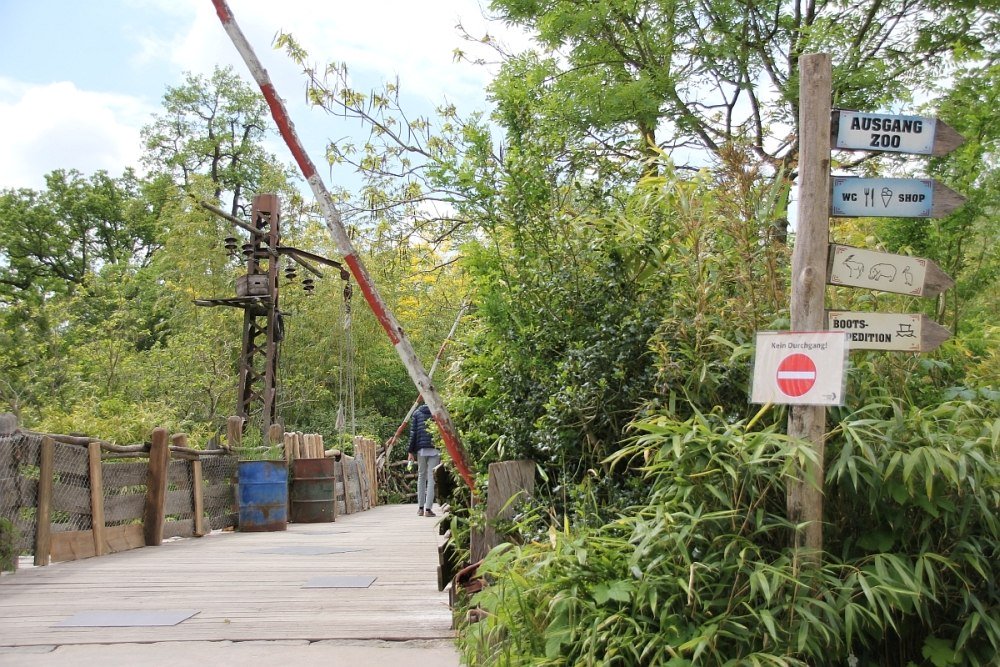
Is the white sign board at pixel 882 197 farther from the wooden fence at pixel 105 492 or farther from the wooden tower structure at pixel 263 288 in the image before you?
the wooden tower structure at pixel 263 288

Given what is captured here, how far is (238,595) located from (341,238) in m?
2.58

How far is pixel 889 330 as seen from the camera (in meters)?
3.49

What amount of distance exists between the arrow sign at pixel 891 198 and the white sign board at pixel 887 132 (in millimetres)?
141

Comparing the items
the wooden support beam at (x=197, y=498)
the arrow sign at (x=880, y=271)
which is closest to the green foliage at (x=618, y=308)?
the arrow sign at (x=880, y=271)

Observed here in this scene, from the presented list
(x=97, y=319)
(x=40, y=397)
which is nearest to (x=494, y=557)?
(x=40, y=397)

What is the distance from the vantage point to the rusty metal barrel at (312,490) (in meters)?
14.2

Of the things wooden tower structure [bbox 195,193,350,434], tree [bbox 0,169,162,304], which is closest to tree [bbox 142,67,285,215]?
tree [bbox 0,169,162,304]

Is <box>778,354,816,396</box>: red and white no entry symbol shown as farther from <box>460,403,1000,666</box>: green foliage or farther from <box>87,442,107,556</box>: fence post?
<box>87,442,107,556</box>: fence post

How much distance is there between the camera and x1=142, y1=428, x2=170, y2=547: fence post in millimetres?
9391

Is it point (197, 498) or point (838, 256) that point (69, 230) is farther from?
point (838, 256)

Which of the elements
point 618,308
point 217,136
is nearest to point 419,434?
point 618,308

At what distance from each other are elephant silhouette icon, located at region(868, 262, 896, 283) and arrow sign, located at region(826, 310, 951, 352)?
17cm

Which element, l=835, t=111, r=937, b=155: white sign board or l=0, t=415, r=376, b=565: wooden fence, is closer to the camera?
l=835, t=111, r=937, b=155: white sign board

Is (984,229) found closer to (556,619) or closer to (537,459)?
(537,459)
